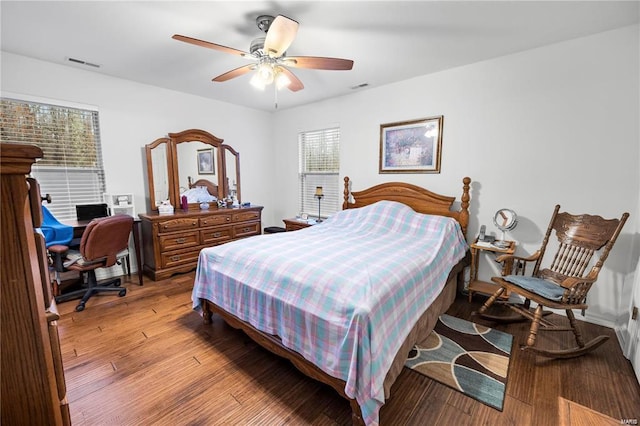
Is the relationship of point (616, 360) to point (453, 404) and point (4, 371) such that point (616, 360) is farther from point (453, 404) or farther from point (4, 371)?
point (4, 371)

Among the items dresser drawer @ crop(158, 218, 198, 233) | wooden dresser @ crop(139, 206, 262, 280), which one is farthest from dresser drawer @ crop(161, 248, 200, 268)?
dresser drawer @ crop(158, 218, 198, 233)

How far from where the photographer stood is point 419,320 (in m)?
2.03

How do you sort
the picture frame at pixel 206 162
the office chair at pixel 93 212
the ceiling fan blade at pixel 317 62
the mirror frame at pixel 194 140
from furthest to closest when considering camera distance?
the picture frame at pixel 206 162 < the mirror frame at pixel 194 140 < the office chair at pixel 93 212 < the ceiling fan blade at pixel 317 62

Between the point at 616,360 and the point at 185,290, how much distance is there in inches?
158

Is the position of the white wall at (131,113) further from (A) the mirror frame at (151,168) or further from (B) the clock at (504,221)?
(B) the clock at (504,221)

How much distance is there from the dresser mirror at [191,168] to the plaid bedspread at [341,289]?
78.3 inches

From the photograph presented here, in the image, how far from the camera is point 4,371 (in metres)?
0.62

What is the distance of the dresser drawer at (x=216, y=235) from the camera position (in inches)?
154

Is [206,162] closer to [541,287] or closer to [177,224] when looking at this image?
[177,224]

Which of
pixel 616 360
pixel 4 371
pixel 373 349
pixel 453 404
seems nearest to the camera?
pixel 4 371

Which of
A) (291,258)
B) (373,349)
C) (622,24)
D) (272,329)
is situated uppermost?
(622,24)

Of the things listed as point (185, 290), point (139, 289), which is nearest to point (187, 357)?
point (185, 290)

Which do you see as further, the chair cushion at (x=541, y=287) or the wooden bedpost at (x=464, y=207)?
the wooden bedpost at (x=464, y=207)

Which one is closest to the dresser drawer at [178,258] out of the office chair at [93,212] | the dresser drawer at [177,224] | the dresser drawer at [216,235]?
the dresser drawer at [216,235]
